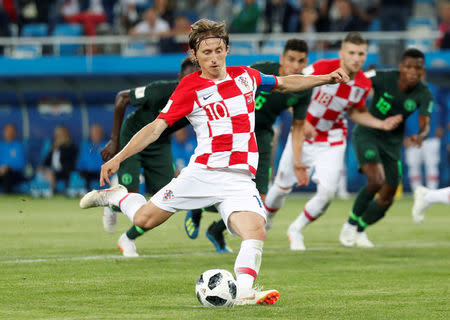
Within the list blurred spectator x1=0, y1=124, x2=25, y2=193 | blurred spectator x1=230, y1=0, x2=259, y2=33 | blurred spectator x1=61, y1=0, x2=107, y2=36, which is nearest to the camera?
blurred spectator x1=230, y1=0, x2=259, y2=33

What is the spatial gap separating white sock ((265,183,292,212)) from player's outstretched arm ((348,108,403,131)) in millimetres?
1203

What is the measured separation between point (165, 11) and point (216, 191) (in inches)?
664

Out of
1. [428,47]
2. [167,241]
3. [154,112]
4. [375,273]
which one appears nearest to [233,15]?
[428,47]

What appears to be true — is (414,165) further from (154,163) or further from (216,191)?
(216,191)

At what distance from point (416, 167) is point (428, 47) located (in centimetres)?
295

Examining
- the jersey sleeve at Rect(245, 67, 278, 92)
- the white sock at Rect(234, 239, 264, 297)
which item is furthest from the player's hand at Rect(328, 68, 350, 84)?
the white sock at Rect(234, 239, 264, 297)

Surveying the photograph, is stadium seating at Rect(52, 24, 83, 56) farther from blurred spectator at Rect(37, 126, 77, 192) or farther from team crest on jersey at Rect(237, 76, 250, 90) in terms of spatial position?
team crest on jersey at Rect(237, 76, 250, 90)

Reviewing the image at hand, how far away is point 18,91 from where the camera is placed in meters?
24.2

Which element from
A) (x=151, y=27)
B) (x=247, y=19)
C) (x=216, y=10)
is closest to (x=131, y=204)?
(x=247, y=19)

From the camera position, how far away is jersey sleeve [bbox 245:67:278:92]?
6.96 meters

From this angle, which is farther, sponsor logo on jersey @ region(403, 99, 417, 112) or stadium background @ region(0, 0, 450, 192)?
stadium background @ region(0, 0, 450, 192)

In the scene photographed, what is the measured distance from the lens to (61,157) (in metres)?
22.6

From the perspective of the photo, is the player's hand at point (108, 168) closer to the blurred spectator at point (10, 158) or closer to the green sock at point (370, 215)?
the green sock at point (370, 215)

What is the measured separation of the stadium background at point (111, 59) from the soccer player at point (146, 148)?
11.9 metres
